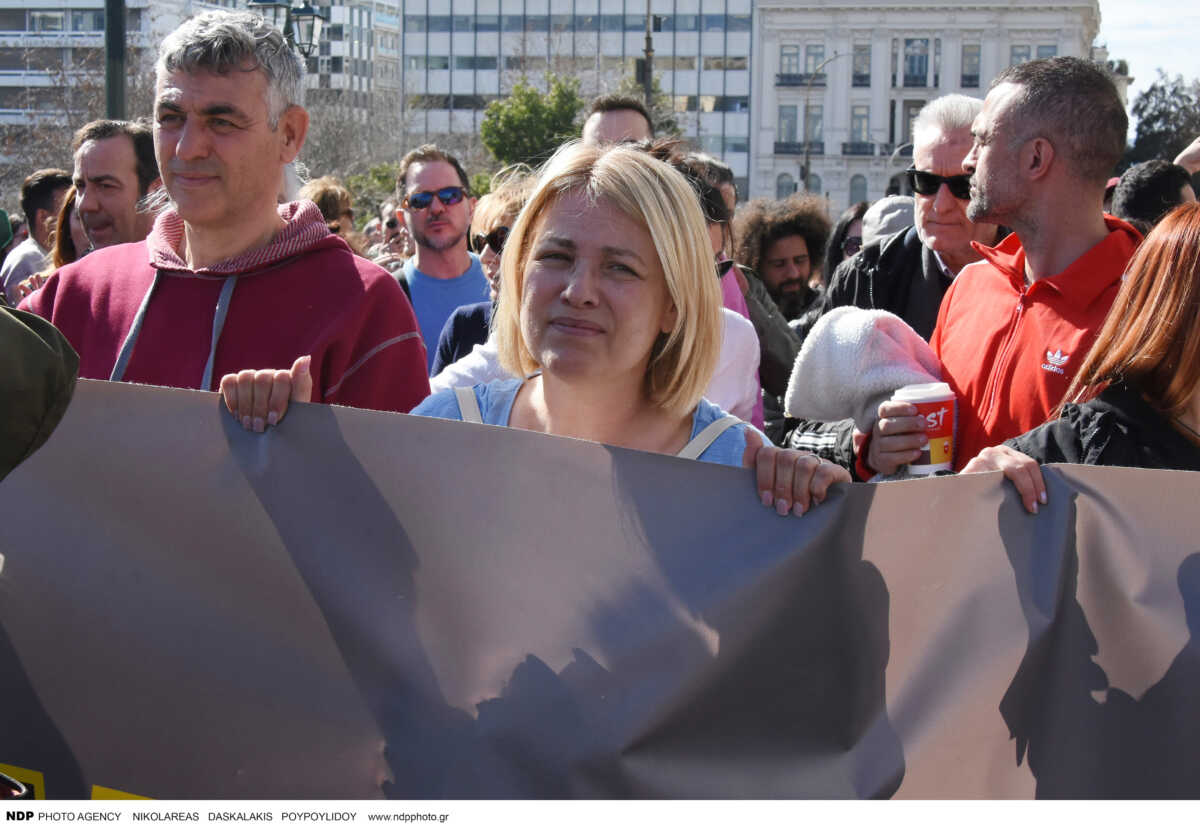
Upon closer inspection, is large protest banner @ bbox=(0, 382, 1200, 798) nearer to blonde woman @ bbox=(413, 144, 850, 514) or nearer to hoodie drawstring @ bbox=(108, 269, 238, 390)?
blonde woman @ bbox=(413, 144, 850, 514)

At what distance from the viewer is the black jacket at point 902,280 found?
4.39 metres

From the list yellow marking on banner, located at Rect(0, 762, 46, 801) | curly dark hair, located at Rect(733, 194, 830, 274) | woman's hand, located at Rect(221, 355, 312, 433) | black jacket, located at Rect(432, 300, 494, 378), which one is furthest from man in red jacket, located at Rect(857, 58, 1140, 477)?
curly dark hair, located at Rect(733, 194, 830, 274)

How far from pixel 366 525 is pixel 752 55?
308 ft

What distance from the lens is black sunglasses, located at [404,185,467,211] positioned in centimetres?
597

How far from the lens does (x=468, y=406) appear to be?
104 inches

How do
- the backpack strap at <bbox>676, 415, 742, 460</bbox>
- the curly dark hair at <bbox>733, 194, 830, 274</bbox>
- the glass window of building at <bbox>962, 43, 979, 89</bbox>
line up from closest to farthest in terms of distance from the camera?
the backpack strap at <bbox>676, 415, 742, 460</bbox> < the curly dark hair at <bbox>733, 194, 830, 274</bbox> < the glass window of building at <bbox>962, 43, 979, 89</bbox>

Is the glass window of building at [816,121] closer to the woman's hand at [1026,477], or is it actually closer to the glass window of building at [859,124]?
the glass window of building at [859,124]

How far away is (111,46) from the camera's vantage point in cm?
762

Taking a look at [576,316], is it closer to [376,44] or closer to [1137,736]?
[1137,736]

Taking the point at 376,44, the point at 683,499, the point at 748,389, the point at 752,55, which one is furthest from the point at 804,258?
the point at 376,44

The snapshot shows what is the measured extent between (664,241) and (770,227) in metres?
4.27

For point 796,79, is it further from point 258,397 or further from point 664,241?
point 258,397

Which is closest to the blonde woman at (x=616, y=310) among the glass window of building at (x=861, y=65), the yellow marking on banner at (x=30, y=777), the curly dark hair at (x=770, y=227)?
the yellow marking on banner at (x=30, y=777)

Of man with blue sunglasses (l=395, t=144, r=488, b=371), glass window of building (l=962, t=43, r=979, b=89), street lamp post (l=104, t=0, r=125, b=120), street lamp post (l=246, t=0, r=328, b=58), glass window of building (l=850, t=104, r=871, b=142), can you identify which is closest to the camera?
man with blue sunglasses (l=395, t=144, r=488, b=371)
